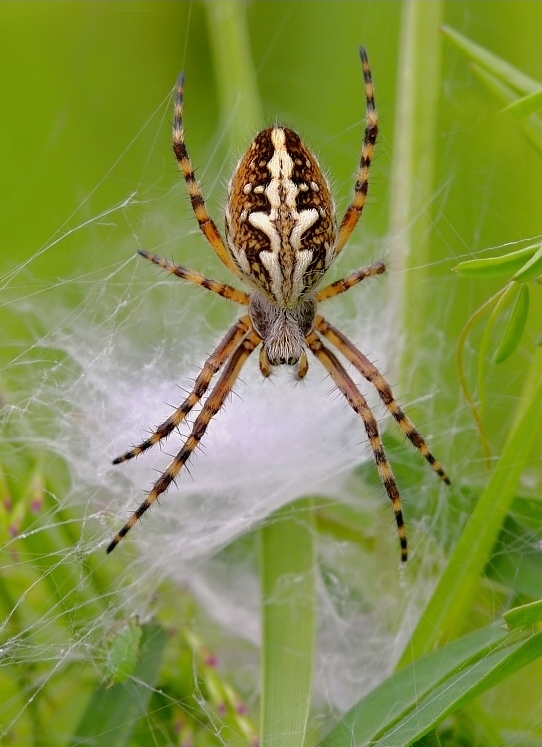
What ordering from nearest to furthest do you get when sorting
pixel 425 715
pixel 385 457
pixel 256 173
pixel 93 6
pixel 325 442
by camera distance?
pixel 425 715 → pixel 256 173 → pixel 385 457 → pixel 325 442 → pixel 93 6

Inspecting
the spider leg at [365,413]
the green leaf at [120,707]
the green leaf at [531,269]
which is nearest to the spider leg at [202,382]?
the spider leg at [365,413]

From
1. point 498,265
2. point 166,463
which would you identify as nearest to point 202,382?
point 166,463

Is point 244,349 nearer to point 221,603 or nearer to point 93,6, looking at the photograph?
point 221,603

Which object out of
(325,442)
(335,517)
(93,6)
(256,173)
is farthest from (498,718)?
(93,6)

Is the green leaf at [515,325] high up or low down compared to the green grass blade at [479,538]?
up

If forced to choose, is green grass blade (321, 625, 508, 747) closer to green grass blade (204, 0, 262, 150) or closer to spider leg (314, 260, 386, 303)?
spider leg (314, 260, 386, 303)

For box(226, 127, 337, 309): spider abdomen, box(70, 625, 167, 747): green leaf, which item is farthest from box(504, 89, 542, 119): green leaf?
box(70, 625, 167, 747): green leaf

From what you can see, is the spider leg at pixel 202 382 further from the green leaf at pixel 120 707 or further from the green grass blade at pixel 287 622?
the green leaf at pixel 120 707
